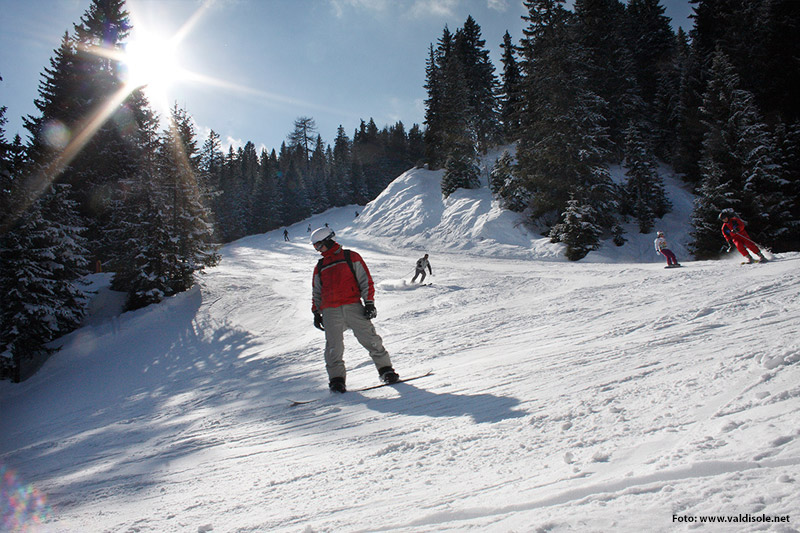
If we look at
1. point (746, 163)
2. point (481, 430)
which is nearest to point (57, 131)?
point (481, 430)

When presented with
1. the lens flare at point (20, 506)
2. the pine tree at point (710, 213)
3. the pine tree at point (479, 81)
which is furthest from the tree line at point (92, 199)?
the pine tree at point (479, 81)

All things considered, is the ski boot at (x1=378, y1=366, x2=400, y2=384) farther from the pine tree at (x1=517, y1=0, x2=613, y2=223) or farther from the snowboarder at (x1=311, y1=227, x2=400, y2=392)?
the pine tree at (x1=517, y1=0, x2=613, y2=223)

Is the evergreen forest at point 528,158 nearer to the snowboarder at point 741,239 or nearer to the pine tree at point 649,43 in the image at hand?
the pine tree at point 649,43

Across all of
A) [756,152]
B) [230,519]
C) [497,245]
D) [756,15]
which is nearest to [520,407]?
[230,519]

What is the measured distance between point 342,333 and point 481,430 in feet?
8.19

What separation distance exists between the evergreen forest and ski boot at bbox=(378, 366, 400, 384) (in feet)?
48.5

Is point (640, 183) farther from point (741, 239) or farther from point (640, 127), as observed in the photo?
point (741, 239)

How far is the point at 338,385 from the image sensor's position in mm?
4883

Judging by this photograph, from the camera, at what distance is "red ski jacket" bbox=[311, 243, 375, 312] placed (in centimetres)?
496

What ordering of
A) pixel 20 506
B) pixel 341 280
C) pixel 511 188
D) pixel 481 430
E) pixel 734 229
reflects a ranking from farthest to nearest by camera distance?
pixel 511 188, pixel 734 229, pixel 341 280, pixel 20 506, pixel 481 430

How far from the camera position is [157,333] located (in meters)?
14.7

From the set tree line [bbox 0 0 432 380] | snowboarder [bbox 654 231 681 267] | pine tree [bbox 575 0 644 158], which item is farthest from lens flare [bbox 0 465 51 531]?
pine tree [bbox 575 0 644 158]

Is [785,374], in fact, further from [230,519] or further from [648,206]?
[648,206]

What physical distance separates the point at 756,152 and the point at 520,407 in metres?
25.7
